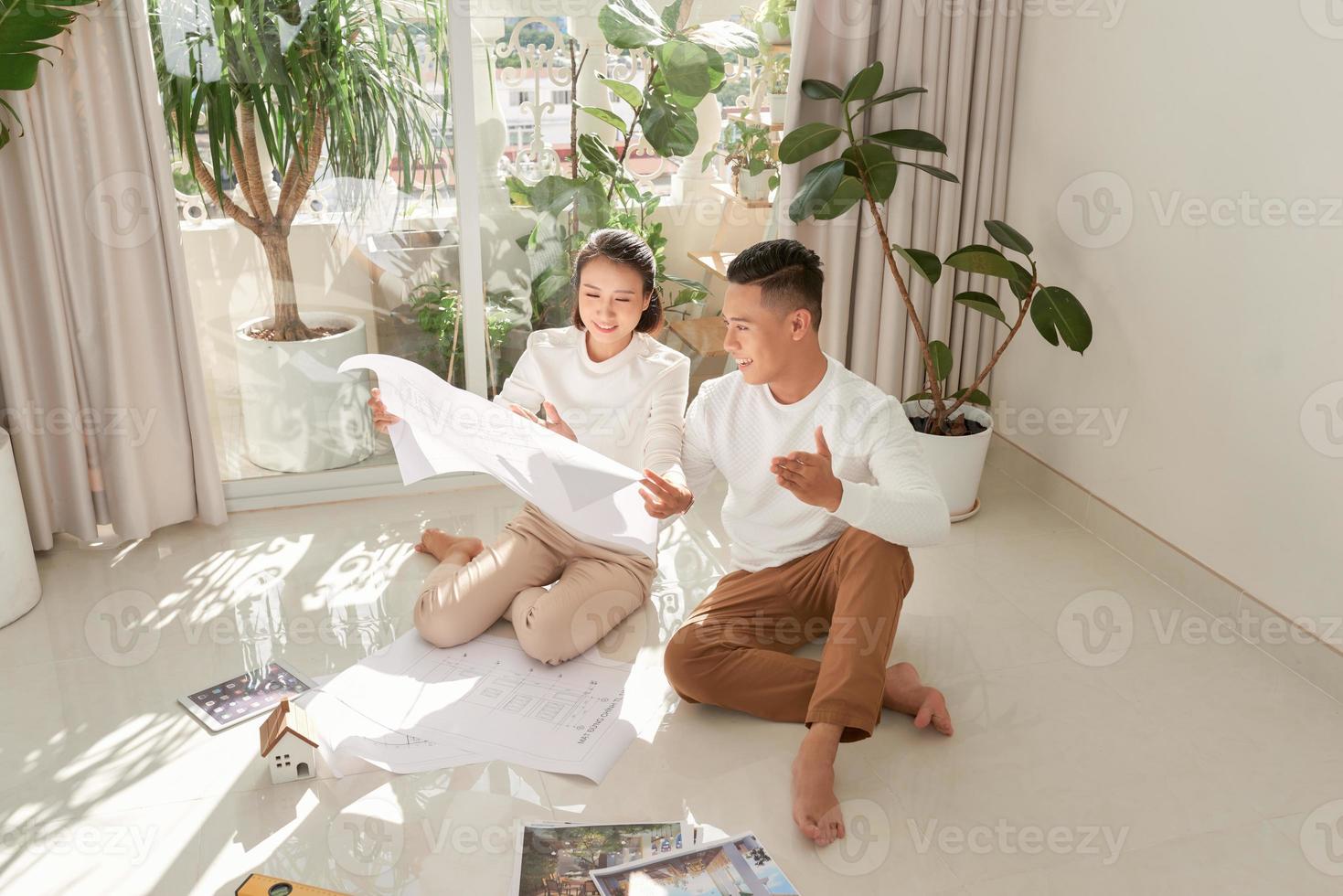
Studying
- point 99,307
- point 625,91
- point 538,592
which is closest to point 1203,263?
point 625,91

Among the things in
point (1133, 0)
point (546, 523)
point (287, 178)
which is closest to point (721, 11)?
point (1133, 0)

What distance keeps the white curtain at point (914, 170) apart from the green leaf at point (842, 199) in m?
0.31

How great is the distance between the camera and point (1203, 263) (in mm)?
2680

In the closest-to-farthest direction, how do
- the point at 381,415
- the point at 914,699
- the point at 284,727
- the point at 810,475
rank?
the point at 810,475, the point at 284,727, the point at 914,699, the point at 381,415

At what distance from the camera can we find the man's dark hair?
86.9 inches

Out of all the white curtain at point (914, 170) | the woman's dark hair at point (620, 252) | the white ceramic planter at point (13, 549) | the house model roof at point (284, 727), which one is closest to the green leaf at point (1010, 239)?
the white curtain at point (914, 170)

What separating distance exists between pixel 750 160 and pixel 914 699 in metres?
1.83

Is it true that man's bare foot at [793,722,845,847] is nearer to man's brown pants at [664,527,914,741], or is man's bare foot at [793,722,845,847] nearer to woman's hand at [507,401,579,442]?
man's brown pants at [664,527,914,741]

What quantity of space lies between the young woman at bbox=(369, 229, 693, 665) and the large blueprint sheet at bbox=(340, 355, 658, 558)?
8cm

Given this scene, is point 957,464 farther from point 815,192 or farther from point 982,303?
point 815,192

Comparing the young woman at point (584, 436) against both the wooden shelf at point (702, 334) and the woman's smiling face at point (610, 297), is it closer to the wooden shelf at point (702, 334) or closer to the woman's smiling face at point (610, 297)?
the woman's smiling face at point (610, 297)

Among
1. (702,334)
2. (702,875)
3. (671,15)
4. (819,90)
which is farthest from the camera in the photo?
(702,334)

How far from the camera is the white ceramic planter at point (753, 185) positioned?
3.45 meters

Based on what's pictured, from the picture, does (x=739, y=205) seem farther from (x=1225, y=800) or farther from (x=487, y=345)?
(x=1225, y=800)
